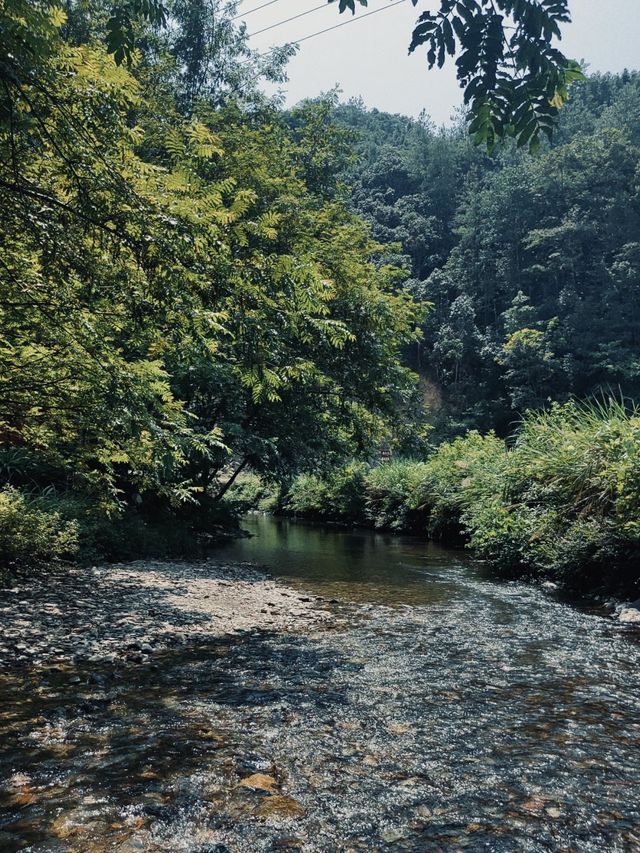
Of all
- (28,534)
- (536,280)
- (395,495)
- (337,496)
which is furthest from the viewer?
(536,280)

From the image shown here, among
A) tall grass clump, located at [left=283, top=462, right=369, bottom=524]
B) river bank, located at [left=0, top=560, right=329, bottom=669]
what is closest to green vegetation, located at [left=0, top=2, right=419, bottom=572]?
river bank, located at [left=0, top=560, right=329, bottom=669]

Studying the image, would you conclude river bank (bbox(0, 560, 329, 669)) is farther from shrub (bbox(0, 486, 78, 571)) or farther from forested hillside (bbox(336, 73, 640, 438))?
forested hillside (bbox(336, 73, 640, 438))

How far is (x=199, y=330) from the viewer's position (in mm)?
6617

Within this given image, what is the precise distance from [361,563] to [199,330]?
8580 millimetres

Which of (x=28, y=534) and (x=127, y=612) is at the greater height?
(x=28, y=534)

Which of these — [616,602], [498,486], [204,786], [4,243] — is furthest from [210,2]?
[204,786]

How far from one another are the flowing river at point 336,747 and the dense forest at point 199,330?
111 inches

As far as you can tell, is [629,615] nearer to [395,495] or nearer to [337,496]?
[395,495]

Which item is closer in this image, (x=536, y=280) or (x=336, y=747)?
(x=336, y=747)

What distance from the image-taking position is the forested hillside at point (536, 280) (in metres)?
51.8

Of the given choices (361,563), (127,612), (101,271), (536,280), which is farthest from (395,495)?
(536,280)

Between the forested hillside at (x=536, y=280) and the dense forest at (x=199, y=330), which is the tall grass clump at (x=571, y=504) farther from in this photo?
the forested hillside at (x=536, y=280)

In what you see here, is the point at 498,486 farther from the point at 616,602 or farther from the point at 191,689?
the point at 191,689

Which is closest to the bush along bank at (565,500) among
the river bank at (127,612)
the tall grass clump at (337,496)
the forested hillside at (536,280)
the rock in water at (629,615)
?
the rock in water at (629,615)
